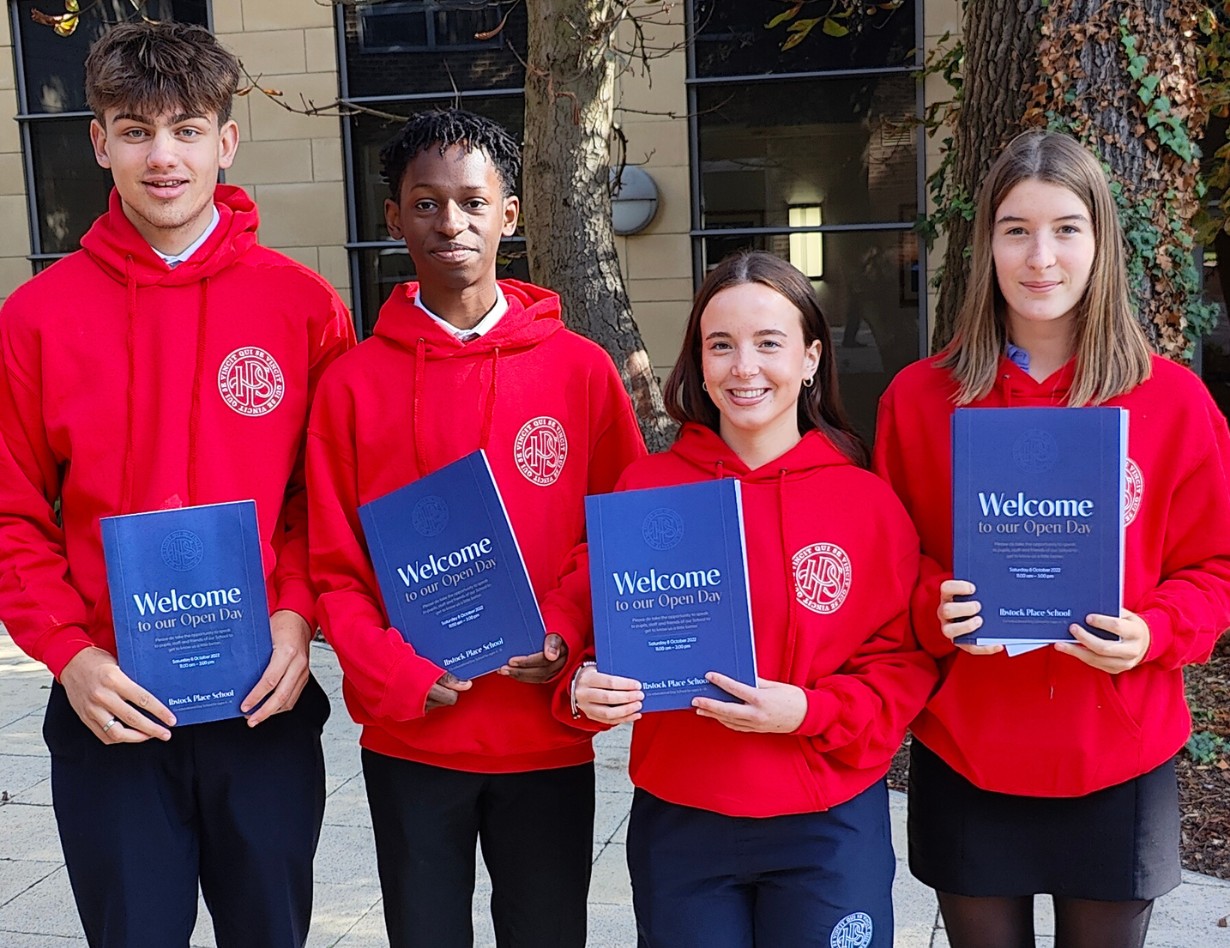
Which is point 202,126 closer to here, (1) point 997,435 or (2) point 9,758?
(1) point 997,435

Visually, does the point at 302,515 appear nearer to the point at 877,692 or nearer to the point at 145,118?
the point at 145,118

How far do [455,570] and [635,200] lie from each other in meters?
6.93

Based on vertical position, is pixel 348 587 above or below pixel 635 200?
below

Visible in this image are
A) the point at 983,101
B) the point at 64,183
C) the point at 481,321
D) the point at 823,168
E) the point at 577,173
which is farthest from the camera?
the point at 64,183

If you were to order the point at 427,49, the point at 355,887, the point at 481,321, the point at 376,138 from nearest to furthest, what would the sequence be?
the point at 481,321 < the point at 355,887 < the point at 427,49 < the point at 376,138

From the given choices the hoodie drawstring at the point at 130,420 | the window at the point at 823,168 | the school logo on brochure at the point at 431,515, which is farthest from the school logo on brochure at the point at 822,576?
the window at the point at 823,168

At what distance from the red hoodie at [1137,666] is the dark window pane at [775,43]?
6.91 meters

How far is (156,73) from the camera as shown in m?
2.47

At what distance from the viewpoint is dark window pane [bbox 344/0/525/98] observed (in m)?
9.15

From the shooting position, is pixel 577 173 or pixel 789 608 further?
pixel 577 173

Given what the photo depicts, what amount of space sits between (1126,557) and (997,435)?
1.24 ft

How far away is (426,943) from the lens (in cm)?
259

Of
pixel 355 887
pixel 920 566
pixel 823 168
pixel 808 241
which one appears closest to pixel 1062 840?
pixel 920 566

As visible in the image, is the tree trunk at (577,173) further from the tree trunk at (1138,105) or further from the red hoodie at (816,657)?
the red hoodie at (816,657)
